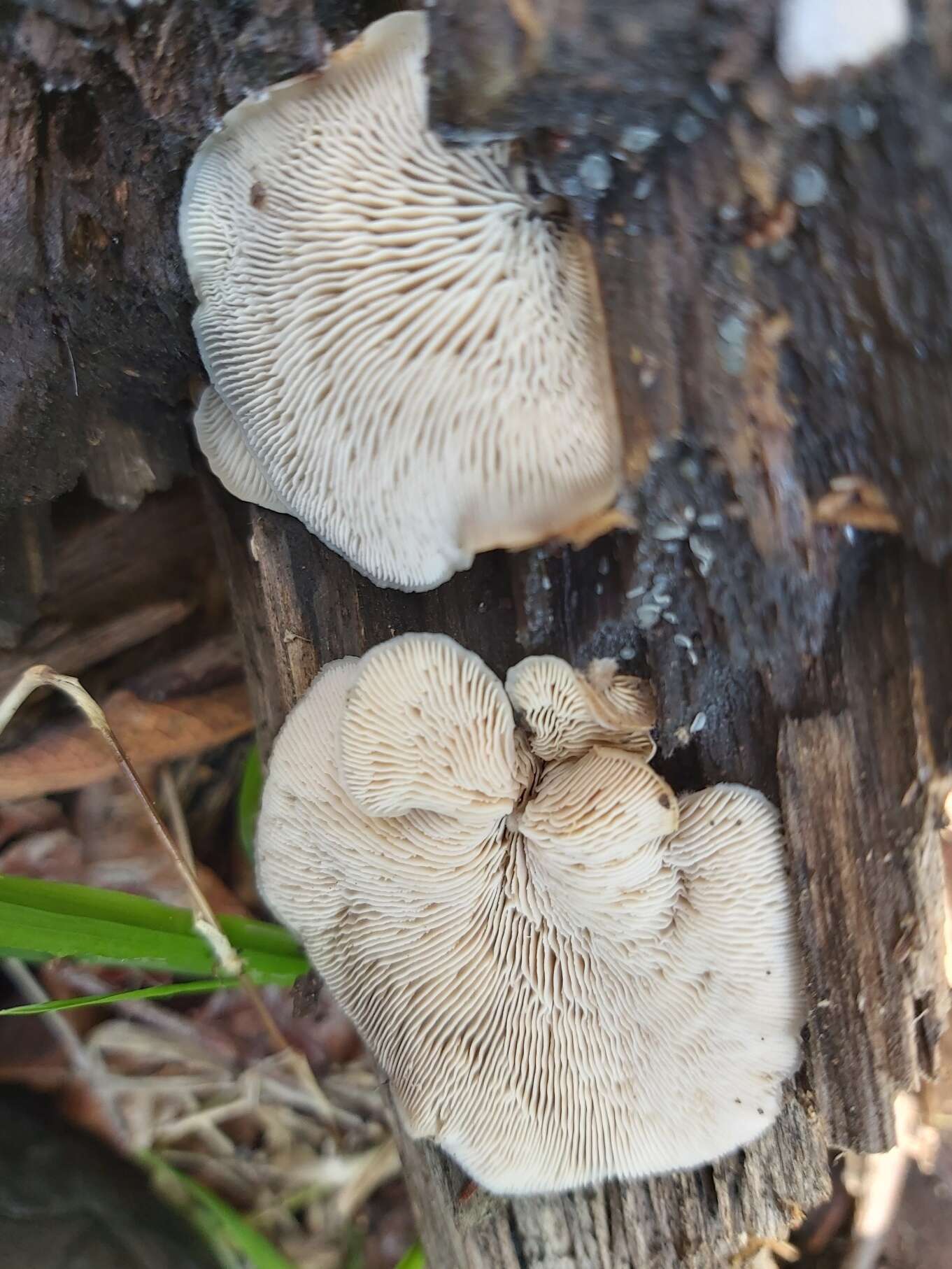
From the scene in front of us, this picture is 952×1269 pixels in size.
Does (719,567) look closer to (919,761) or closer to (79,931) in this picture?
(919,761)

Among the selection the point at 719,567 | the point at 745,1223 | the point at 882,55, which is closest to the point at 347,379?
the point at 719,567

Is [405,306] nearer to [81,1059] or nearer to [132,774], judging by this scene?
[132,774]

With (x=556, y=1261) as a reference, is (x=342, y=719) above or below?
above

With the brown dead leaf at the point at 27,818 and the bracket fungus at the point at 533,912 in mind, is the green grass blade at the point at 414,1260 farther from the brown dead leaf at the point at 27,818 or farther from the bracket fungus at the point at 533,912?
the brown dead leaf at the point at 27,818

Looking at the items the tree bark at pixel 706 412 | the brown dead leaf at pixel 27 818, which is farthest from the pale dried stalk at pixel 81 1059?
the tree bark at pixel 706 412

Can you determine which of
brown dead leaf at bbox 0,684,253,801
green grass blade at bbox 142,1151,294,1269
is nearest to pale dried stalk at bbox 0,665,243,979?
brown dead leaf at bbox 0,684,253,801

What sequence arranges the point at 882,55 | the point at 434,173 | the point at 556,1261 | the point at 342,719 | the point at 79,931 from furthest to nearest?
the point at 556,1261
the point at 79,931
the point at 342,719
the point at 434,173
the point at 882,55
